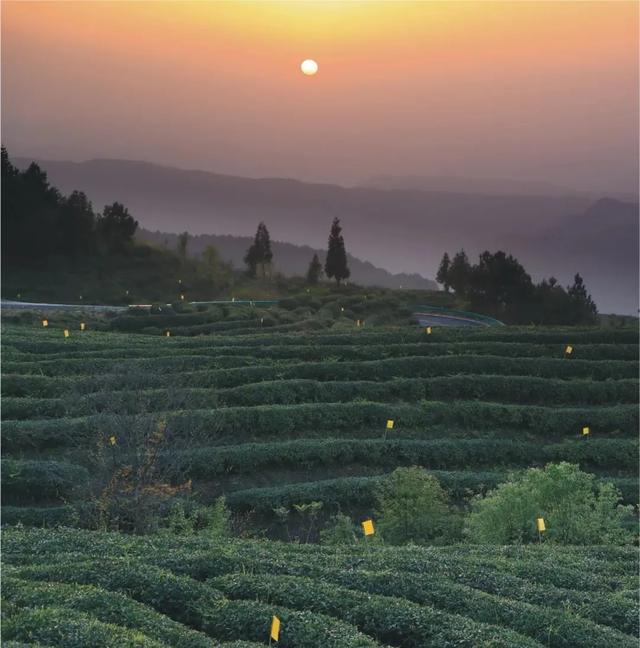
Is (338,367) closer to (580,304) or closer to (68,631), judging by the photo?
(68,631)

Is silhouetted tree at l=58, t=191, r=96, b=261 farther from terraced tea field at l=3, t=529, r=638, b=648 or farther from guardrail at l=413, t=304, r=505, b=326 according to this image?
terraced tea field at l=3, t=529, r=638, b=648

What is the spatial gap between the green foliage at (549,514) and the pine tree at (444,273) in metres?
96.2

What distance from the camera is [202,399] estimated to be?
35.8 m

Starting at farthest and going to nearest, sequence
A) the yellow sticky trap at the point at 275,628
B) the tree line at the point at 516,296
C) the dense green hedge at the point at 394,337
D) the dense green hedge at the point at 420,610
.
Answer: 1. the tree line at the point at 516,296
2. the dense green hedge at the point at 394,337
3. the dense green hedge at the point at 420,610
4. the yellow sticky trap at the point at 275,628

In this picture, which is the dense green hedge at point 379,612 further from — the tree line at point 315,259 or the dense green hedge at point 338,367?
the tree line at point 315,259

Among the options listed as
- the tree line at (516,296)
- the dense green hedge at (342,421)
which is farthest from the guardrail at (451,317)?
the dense green hedge at (342,421)

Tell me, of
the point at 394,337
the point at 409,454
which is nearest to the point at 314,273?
the point at 394,337

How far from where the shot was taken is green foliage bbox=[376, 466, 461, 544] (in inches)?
977

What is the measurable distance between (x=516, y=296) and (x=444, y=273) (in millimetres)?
19571

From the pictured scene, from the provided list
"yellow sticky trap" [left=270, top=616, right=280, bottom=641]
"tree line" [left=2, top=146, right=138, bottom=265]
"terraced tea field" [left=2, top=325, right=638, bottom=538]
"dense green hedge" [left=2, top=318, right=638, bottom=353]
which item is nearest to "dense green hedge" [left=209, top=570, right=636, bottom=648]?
"yellow sticky trap" [left=270, top=616, right=280, bottom=641]

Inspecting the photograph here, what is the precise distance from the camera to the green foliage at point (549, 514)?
23.5 meters

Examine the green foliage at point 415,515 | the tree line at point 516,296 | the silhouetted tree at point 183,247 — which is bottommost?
the green foliage at point 415,515

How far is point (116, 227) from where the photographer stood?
106 metres

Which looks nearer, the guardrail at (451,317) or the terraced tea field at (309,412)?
the terraced tea field at (309,412)
